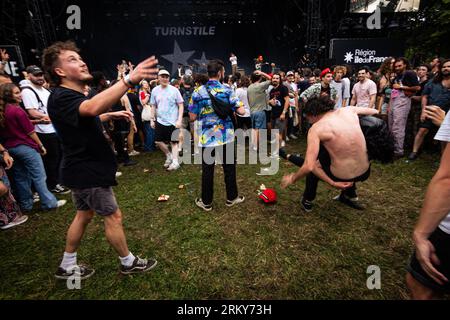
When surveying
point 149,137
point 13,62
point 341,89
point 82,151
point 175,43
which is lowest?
point 149,137

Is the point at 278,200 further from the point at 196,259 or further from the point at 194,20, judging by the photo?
the point at 194,20

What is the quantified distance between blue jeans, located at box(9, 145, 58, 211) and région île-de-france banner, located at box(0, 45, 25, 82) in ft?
26.7

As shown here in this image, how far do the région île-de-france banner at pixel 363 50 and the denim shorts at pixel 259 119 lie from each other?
684 centimetres

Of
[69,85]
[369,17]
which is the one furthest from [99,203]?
[369,17]

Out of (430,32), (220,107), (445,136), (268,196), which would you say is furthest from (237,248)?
(430,32)

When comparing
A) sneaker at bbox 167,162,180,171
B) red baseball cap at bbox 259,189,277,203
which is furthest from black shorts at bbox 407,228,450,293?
sneaker at bbox 167,162,180,171

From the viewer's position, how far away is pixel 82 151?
6.89ft

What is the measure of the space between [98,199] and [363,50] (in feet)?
42.4

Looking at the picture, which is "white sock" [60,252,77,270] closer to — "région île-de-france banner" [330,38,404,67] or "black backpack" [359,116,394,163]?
"black backpack" [359,116,394,163]

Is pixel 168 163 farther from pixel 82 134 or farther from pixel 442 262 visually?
pixel 442 262

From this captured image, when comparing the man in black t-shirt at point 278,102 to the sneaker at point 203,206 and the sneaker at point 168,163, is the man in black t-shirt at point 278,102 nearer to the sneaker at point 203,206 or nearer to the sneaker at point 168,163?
the sneaker at point 168,163

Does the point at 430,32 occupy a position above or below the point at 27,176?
above

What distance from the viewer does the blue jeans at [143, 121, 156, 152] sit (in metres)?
7.20

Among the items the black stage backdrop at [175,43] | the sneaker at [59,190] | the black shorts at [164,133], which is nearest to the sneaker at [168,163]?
the black shorts at [164,133]
